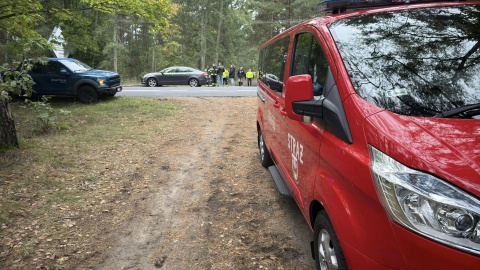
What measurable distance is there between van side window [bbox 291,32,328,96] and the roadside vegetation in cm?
285

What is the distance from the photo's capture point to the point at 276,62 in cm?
464

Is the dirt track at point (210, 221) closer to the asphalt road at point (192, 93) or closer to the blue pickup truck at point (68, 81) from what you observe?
the blue pickup truck at point (68, 81)

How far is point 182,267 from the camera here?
3.16 metres

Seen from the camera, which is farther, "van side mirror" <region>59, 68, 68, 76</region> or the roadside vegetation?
"van side mirror" <region>59, 68, 68, 76</region>

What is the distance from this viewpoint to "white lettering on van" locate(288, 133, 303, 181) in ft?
9.89

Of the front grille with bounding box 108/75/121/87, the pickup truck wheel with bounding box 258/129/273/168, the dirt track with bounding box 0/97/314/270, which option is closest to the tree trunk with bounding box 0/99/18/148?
the dirt track with bounding box 0/97/314/270

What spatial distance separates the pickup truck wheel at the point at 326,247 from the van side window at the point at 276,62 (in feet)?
6.12

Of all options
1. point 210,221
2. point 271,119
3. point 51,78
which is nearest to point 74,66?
point 51,78

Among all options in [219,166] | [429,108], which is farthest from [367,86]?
[219,166]

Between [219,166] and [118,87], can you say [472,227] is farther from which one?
[118,87]

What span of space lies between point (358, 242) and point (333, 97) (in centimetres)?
94

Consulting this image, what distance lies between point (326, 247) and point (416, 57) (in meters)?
1.43

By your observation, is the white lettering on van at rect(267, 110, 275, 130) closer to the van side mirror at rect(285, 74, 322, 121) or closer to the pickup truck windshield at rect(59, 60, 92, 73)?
the van side mirror at rect(285, 74, 322, 121)

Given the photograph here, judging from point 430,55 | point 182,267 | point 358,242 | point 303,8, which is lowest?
point 182,267
